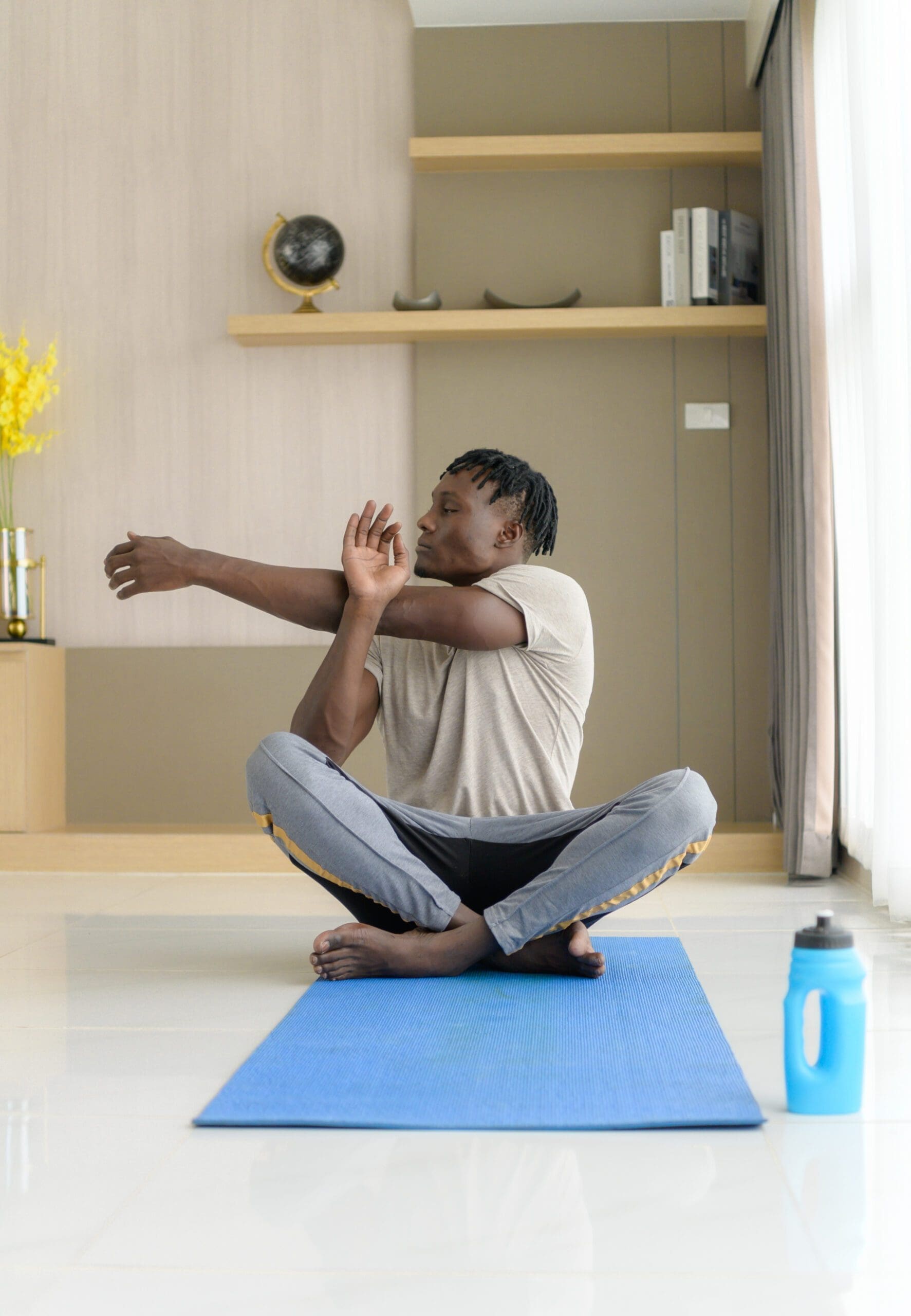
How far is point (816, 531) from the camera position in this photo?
3.22 m

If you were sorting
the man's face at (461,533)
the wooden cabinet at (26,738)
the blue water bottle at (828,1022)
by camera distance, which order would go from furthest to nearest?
the wooden cabinet at (26,738)
the man's face at (461,533)
the blue water bottle at (828,1022)

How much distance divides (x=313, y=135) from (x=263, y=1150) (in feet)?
12.2

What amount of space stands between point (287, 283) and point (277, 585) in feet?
7.45

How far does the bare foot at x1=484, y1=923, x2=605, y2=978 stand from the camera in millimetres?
1970

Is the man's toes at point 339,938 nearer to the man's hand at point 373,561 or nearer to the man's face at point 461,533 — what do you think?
the man's hand at point 373,561

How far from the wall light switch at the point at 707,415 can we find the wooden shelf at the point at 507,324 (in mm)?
224

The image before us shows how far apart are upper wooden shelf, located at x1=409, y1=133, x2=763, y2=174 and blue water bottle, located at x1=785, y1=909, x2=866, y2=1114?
3.22 m

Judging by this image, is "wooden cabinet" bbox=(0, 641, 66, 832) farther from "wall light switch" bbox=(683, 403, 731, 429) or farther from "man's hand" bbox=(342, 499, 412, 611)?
"wall light switch" bbox=(683, 403, 731, 429)

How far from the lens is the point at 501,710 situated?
83.8 inches

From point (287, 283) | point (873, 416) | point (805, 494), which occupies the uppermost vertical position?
point (287, 283)

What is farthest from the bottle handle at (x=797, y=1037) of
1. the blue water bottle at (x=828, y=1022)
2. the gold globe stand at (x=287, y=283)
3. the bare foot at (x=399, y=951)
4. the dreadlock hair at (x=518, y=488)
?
the gold globe stand at (x=287, y=283)

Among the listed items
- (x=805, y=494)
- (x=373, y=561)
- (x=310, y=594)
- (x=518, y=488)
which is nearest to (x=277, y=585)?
(x=310, y=594)

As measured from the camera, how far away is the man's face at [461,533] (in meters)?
2.22

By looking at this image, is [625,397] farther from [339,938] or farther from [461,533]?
[339,938]
